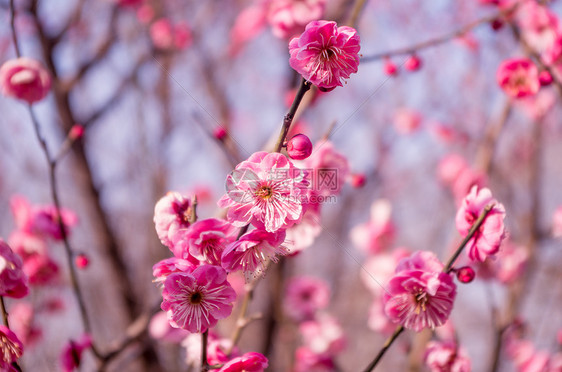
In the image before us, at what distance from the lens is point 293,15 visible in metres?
1.65

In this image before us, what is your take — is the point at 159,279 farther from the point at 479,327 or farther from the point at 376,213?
the point at 479,327

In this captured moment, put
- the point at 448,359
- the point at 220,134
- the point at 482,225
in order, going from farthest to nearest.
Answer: the point at 220,134, the point at 448,359, the point at 482,225

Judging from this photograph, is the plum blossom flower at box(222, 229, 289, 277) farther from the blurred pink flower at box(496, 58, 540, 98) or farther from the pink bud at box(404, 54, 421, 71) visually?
the blurred pink flower at box(496, 58, 540, 98)

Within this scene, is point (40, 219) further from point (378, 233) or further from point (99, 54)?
point (99, 54)

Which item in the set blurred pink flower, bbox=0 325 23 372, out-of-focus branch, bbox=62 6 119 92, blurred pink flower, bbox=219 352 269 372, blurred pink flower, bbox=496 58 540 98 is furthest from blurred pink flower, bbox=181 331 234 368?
out-of-focus branch, bbox=62 6 119 92

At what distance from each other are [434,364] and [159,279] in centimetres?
84

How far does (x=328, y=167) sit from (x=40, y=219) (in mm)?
1075

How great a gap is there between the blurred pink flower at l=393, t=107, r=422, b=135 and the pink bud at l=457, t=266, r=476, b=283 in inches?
128

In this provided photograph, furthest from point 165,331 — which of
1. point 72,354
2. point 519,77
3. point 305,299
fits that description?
point 519,77

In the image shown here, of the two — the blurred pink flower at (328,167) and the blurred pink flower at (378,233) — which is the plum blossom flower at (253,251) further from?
the blurred pink flower at (378,233)

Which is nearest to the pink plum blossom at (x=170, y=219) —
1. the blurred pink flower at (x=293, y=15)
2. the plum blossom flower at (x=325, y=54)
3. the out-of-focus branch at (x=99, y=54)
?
the plum blossom flower at (x=325, y=54)

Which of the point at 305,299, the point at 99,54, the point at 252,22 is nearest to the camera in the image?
the point at 305,299

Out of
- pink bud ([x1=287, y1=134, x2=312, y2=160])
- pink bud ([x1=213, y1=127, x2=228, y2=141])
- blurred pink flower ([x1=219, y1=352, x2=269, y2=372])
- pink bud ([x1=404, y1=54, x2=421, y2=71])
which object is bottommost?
blurred pink flower ([x1=219, y1=352, x2=269, y2=372])

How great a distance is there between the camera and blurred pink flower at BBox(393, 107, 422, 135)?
4.18 metres
